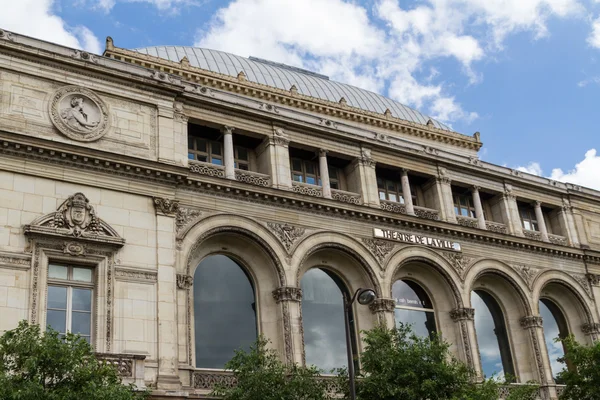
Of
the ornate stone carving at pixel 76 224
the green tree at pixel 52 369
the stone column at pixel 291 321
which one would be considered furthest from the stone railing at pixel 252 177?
the green tree at pixel 52 369

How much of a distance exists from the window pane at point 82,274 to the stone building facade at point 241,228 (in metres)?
0.08

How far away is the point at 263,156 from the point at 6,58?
12.0m

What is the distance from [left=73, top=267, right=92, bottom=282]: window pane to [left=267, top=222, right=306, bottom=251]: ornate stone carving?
330 inches

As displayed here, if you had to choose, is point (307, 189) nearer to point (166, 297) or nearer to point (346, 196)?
point (346, 196)

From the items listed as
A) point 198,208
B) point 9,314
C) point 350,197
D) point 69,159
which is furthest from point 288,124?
point 9,314

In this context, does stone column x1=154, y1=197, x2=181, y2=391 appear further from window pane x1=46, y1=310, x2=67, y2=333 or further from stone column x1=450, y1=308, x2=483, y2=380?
stone column x1=450, y1=308, x2=483, y2=380

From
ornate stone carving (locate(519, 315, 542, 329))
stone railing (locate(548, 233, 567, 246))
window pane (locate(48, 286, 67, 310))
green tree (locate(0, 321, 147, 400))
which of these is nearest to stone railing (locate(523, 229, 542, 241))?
stone railing (locate(548, 233, 567, 246))

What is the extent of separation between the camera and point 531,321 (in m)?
39.5

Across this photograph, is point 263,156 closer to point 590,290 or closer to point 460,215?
point 460,215

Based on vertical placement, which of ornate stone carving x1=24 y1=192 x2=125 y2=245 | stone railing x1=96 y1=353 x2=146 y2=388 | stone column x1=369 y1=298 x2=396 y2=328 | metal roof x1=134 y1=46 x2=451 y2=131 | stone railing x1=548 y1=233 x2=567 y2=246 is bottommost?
stone railing x1=96 y1=353 x2=146 y2=388

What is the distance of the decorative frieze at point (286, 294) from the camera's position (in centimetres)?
3206

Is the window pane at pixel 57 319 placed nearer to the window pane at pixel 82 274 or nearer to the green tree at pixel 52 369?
the window pane at pixel 82 274

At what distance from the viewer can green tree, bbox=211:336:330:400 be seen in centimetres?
2573

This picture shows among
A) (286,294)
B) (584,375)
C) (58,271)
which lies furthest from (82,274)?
(584,375)
